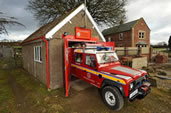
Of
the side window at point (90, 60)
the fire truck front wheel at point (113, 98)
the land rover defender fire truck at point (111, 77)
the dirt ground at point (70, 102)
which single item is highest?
the side window at point (90, 60)

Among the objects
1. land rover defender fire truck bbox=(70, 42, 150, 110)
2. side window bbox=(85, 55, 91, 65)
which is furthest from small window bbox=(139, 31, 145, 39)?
side window bbox=(85, 55, 91, 65)

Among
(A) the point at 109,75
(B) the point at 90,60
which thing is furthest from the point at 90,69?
(A) the point at 109,75

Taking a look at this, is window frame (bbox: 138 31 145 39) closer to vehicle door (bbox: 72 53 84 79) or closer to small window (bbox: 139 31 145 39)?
small window (bbox: 139 31 145 39)

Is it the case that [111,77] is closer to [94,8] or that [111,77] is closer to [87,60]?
[87,60]

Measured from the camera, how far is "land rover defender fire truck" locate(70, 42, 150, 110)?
3.25 metres

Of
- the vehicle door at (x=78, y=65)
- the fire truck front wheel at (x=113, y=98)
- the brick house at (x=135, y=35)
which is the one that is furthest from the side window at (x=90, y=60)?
the brick house at (x=135, y=35)

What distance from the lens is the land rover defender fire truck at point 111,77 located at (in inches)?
128

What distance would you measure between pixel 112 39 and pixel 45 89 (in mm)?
26507

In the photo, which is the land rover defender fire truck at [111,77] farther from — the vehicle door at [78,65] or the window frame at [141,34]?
the window frame at [141,34]

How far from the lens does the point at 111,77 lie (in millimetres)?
3498

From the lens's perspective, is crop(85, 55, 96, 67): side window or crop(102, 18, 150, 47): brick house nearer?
crop(85, 55, 96, 67): side window

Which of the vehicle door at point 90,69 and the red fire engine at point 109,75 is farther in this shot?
the vehicle door at point 90,69

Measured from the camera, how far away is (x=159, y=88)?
5445mm

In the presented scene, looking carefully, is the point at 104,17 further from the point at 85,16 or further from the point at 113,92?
the point at 113,92
